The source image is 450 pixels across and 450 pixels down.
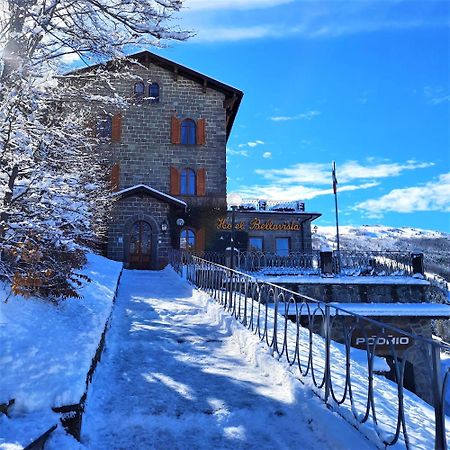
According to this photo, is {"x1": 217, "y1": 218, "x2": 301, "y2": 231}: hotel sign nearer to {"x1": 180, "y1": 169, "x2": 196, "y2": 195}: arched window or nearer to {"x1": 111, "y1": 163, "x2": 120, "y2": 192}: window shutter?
{"x1": 180, "y1": 169, "x2": 196, "y2": 195}: arched window

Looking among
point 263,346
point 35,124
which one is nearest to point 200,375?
point 263,346

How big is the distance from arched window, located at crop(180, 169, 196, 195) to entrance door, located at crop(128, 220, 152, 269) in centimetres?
304

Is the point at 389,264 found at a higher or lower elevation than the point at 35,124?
lower

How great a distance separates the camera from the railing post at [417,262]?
15914mm

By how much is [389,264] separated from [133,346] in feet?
44.4

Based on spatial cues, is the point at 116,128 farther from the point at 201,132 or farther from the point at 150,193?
the point at 201,132

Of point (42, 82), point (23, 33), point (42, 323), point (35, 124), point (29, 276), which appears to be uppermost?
point (23, 33)

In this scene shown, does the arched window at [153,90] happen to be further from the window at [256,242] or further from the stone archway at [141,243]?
the window at [256,242]

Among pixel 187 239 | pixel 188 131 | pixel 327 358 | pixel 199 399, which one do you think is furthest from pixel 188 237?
pixel 327 358

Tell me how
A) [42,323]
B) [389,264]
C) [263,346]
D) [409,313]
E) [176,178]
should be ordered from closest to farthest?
[42,323]
[263,346]
[409,313]
[389,264]
[176,178]

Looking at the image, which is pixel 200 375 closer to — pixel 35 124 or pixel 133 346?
pixel 133 346

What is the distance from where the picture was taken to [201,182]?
2208 centimetres

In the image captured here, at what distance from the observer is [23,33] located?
13.6 ft

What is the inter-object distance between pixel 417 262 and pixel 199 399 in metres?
14.5
